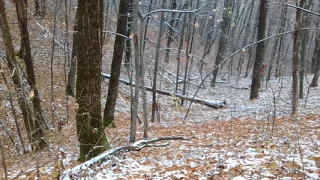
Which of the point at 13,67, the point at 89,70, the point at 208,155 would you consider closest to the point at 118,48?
the point at 13,67

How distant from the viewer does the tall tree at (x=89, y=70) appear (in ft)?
17.5

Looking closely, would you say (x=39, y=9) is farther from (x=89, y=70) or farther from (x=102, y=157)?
(x=102, y=157)

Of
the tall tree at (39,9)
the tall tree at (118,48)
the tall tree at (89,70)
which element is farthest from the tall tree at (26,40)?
the tall tree at (39,9)

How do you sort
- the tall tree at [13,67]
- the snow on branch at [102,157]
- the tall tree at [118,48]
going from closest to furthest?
the snow on branch at [102,157] → the tall tree at [13,67] → the tall tree at [118,48]

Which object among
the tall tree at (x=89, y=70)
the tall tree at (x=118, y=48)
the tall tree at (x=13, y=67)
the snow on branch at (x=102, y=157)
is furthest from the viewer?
the tall tree at (x=118, y=48)

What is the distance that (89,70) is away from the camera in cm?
546

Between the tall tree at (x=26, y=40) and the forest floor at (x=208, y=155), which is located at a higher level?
the tall tree at (x=26, y=40)

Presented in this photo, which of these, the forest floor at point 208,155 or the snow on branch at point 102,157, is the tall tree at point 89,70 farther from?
the forest floor at point 208,155

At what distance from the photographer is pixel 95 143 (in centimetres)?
591

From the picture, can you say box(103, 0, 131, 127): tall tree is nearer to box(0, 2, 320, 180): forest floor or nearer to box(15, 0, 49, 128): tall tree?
box(0, 2, 320, 180): forest floor

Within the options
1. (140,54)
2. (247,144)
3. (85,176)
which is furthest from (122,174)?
(140,54)

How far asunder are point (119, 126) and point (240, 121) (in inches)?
162

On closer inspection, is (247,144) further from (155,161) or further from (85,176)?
(85,176)

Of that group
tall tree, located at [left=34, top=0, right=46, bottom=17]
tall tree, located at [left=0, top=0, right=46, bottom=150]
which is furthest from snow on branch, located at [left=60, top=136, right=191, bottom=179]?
tall tree, located at [left=34, top=0, right=46, bottom=17]
